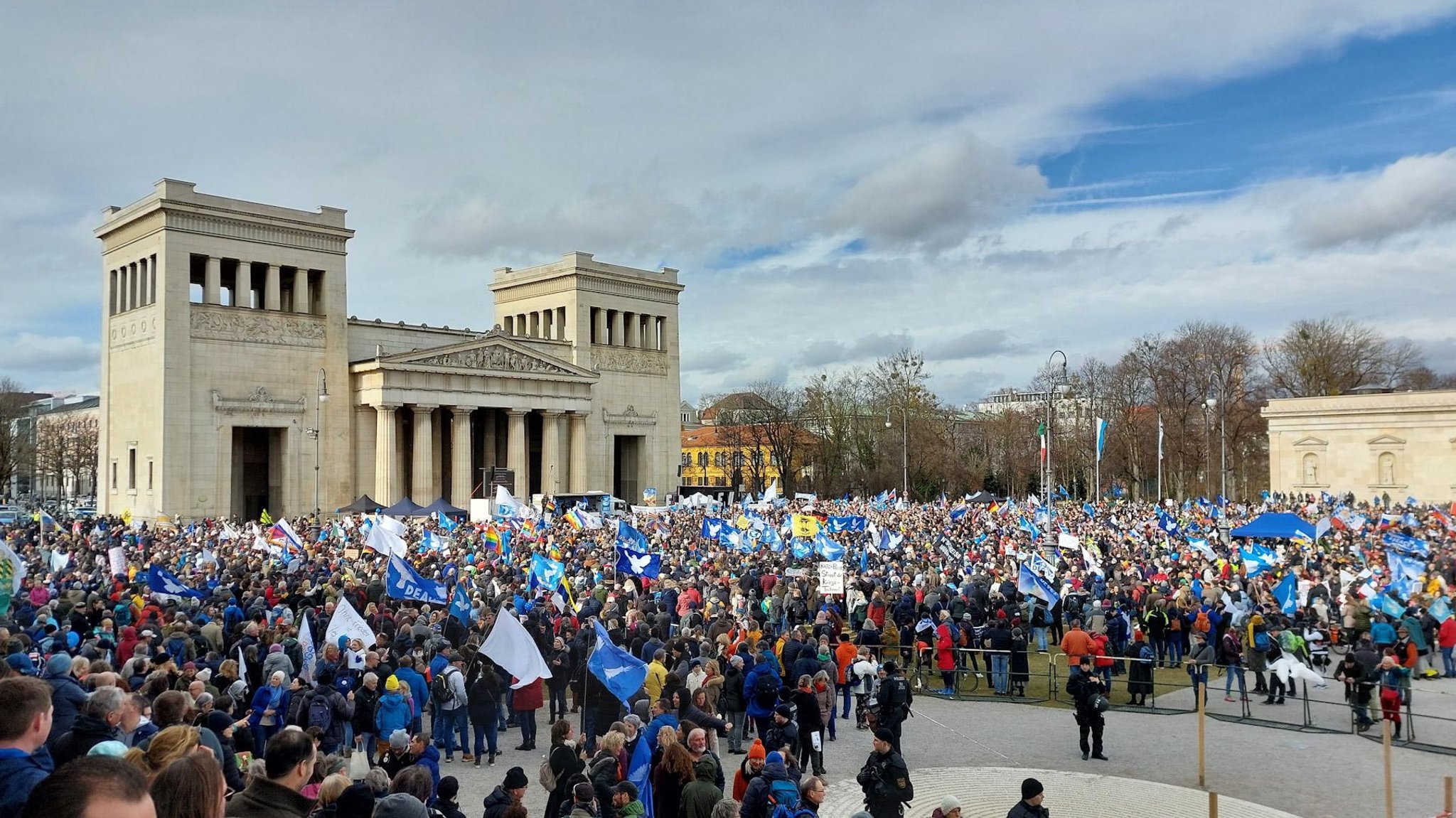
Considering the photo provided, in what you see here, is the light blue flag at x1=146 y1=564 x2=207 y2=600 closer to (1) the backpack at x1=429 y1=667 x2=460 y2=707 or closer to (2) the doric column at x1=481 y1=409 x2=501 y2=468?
(1) the backpack at x1=429 y1=667 x2=460 y2=707

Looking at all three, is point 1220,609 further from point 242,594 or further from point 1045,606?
point 242,594

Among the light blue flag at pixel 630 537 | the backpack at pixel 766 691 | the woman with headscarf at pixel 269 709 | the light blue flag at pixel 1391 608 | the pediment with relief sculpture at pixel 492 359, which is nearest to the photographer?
the woman with headscarf at pixel 269 709

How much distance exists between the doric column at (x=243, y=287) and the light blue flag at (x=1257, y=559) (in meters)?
49.5

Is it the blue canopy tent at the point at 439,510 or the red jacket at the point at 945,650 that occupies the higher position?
the blue canopy tent at the point at 439,510

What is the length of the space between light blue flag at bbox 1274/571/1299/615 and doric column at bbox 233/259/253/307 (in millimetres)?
51173

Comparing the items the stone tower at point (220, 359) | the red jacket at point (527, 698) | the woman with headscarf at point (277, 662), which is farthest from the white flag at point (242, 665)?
the stone tower at point (220, 359)

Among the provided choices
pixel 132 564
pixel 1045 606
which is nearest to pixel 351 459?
pixel 132 564

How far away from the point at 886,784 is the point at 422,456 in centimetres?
5294

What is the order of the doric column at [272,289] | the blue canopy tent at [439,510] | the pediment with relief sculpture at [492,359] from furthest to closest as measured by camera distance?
the pediment with relief sculpture at [492,359] → the doric column at [272,289] → the blue canopy tent at [439,510]

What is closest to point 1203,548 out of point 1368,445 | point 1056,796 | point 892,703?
point 1056,796

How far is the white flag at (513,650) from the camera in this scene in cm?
1298

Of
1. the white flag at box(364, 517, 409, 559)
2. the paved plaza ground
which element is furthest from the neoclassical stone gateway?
the paved plaza ground

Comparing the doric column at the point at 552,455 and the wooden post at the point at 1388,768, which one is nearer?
the wooden post at the point at 1388,768

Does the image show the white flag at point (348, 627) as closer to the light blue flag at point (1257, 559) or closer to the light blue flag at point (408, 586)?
the light blue flag at point (408, 586)
